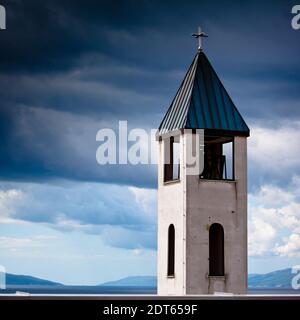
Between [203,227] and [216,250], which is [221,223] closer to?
[203,227]

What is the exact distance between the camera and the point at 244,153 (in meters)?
38.4

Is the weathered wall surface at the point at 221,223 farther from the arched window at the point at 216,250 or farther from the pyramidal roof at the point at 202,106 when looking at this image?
the pyramidal roof at the point at 202,106

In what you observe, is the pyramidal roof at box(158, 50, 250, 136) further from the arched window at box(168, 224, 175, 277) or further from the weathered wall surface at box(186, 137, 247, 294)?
the arched window at box(168, 224, 175, 277)

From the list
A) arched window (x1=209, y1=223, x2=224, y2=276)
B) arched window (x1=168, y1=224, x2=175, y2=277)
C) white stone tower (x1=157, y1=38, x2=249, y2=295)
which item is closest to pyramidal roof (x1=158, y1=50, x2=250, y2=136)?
white stone tower (x1=157, y1=38, x2=249, y2=295)

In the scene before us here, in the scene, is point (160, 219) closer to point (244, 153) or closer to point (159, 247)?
point (159, 247)

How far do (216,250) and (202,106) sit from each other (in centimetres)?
580

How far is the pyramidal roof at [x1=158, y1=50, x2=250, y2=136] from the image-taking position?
123ft
